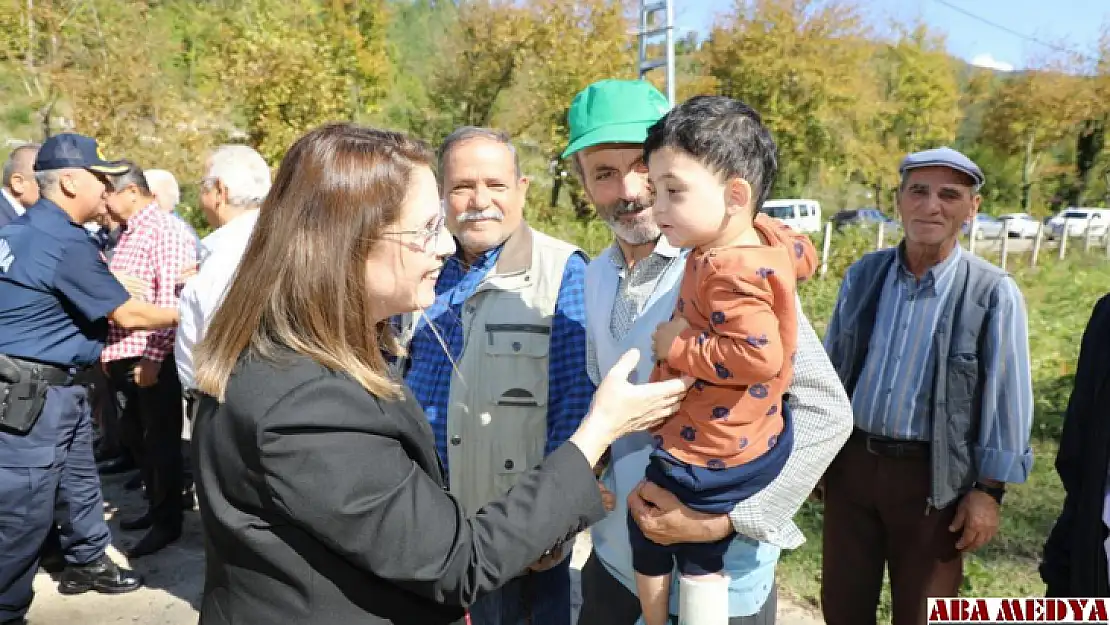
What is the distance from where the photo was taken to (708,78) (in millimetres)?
23094

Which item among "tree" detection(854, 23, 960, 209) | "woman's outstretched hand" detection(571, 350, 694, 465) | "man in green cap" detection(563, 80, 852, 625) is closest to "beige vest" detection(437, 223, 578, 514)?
"man in green cap" detection(563, 80, 852, 625)


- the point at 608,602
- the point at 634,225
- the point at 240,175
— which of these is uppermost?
the point at 240,175

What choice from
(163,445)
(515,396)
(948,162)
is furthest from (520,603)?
(163,445)

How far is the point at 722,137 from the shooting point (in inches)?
62.6

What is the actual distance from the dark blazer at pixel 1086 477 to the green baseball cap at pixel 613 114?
1.55 m

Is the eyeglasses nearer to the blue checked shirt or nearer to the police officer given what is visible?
the blue checked shirt

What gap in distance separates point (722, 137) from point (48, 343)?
3320 millimetres

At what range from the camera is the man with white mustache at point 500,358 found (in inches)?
84.5

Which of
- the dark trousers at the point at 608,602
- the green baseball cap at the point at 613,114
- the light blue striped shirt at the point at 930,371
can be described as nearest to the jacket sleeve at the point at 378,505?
the dark trousers at the point at 608,602

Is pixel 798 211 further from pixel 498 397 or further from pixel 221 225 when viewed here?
pixel 498 397

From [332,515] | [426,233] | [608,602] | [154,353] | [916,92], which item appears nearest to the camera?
[332,515]

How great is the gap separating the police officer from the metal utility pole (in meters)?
11.4

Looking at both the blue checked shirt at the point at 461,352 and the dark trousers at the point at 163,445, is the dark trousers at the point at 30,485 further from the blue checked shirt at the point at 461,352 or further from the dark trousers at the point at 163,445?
the blue checked shirt at the point at 461,352

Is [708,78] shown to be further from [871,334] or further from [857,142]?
[871,334]
